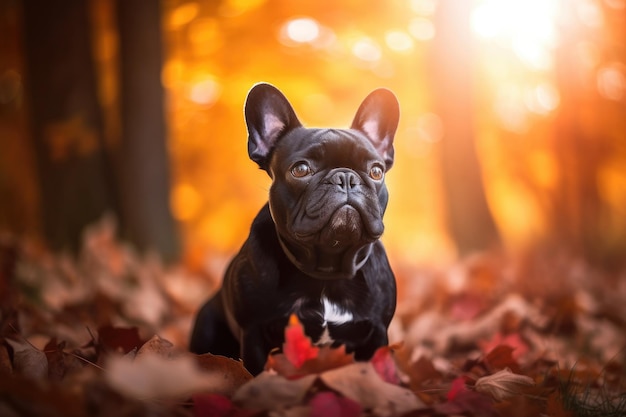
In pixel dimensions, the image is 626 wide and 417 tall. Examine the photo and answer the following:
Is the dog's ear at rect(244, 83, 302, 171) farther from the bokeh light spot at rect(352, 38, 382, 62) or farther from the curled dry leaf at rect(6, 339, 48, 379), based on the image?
the bokeh light spot at rect(352, 38, 382, 62)

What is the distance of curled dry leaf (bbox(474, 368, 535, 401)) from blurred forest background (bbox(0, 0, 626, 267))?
14.0 feet

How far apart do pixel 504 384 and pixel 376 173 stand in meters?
0.83

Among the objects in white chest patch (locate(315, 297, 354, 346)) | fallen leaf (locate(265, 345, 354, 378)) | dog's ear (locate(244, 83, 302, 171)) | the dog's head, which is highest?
dog's ear (locate(244, 83, 302, 171))

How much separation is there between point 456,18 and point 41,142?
524 cm

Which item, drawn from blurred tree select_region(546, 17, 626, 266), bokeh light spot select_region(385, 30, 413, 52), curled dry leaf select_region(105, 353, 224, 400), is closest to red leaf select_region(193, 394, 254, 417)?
curled dry leaf select_region(105, 353, 224, 400)

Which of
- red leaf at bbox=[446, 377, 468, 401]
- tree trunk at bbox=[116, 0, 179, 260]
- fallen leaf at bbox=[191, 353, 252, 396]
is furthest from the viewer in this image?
tree trunk at bbox=[116, 0, 179, 260]

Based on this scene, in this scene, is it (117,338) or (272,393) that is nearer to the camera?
(272,393)

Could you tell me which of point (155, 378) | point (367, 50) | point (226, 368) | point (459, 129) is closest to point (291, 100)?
point (367, 50)

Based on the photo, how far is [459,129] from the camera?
26.6 feet

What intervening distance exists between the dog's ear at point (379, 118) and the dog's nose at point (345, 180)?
40 centimetres

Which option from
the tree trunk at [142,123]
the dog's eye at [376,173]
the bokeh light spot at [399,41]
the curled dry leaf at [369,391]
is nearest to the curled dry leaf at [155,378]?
the curled dry leaf at [369,391]

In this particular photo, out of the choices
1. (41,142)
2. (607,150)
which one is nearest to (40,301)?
(41,142)

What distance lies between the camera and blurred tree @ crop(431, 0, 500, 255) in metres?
8.05

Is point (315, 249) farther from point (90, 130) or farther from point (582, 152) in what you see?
point (582, 152)
